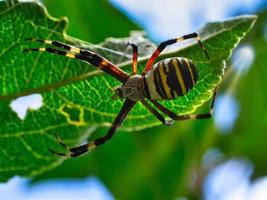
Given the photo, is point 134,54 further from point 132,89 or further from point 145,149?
point 145,149

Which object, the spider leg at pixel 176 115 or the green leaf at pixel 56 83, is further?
the spider leg at pixel 176 115

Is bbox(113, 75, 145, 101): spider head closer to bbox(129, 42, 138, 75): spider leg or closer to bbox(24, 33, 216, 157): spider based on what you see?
bbox(24, 33, 216, 157): spider

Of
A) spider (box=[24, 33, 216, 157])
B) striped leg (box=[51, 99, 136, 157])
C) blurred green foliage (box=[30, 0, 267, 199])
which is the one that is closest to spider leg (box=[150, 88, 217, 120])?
spider (box=[24, 33, 216, 157])

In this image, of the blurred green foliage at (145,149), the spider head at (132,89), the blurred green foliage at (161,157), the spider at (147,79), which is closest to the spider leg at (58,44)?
the spider at (147,79)

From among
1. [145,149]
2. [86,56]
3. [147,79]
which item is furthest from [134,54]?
[145,149]

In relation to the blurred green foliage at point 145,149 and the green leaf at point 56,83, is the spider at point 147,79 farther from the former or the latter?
the blurred green foliage at point 145,149

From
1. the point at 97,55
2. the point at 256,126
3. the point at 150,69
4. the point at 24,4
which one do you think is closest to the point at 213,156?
the point at 256,126
